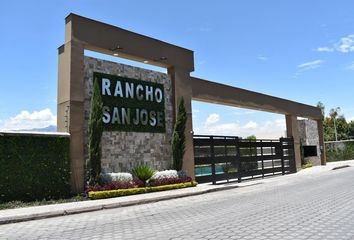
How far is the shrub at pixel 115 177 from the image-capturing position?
16562 mm

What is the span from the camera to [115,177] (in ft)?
55.5

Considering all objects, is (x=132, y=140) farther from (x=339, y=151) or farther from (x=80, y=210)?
(x=339, y=151)

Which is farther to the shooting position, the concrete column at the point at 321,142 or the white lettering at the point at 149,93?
the concrete column at the point at 321,142

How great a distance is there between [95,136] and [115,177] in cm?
219

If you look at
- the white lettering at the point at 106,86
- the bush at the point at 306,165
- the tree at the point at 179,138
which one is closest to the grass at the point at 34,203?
the white lettering at the point at 106,86

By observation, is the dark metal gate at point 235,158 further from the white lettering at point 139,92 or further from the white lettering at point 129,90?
the white lettering at point 129,90

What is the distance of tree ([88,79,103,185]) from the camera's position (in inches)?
636

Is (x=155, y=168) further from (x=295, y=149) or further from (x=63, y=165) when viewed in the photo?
(x=295, y=149)

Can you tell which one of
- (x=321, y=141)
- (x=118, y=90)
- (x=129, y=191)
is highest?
(x=118, y=90)

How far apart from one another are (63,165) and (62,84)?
12.8 ft

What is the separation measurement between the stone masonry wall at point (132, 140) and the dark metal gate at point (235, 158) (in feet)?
9.01

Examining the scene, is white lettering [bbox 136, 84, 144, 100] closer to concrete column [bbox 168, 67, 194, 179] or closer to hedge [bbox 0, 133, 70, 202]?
concrete column [bbox 168, 67, 194, 179]

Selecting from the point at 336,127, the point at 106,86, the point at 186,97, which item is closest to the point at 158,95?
the point at 186,97

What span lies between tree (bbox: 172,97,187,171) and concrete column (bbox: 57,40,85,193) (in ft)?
19.4
